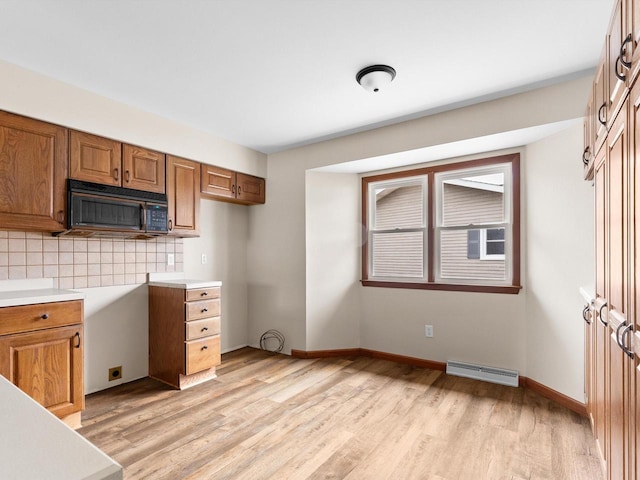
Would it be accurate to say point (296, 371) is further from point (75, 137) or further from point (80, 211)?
point (75, 137)

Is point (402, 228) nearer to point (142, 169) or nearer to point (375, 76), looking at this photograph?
point (375, 76)

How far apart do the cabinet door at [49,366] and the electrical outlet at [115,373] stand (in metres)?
0.72

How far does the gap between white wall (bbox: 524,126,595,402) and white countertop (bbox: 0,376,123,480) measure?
9.79 feet

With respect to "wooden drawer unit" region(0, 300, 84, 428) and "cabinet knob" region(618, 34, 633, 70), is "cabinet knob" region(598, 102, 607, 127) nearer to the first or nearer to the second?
"cabinet knob" region(618, 34, 633, 70)

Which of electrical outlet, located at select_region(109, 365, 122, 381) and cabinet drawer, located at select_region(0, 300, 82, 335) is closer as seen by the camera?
cabinet drawer, located at select_region(0, 300, 82, 335)

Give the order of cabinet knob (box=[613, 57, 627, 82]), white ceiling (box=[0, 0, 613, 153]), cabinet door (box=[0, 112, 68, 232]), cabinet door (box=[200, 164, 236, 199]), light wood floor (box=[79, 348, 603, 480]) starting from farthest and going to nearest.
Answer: cabinet door (box=[200, 164, 236, 199]) < cabinet door (box=[0, 112, 68, 232]) < light wood floor (box=[79, 348, 603, 480]) < white ceiling (box=[0, 0, 613, 153]) < cabinet knob (box=[613, 57, 627, 82])

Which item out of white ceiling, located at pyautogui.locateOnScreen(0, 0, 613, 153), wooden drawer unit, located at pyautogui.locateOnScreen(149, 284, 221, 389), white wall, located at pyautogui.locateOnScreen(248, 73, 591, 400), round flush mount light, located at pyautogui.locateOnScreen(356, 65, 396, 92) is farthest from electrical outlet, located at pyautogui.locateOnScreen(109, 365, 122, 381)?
round flush mount light, located at pyautogui.locateOnScreen(356, 65, 396, 92)

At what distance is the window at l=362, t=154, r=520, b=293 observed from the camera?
3.22 meters

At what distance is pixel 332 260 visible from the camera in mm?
3975

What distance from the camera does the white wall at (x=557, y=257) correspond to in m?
2.53

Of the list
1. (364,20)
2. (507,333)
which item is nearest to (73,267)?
(364,20)

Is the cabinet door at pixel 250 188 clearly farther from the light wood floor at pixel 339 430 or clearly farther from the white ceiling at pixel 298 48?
the light wood floor at pixel 339 430

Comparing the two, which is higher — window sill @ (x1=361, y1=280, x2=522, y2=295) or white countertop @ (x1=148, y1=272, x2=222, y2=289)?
white countertop @ (x1=148, y1=272, x2=222, y2=289)

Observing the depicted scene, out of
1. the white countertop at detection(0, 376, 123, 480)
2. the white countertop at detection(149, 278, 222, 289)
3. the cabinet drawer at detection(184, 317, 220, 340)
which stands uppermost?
the white countertop at detection(0, 376, 123, 480)
